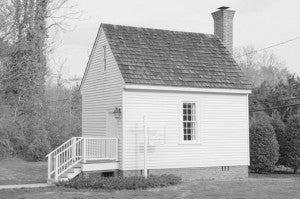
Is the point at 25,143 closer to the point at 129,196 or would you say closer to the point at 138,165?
the point at 138,165

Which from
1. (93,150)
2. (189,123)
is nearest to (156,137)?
(189,123)

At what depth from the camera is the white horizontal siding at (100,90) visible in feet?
63.3

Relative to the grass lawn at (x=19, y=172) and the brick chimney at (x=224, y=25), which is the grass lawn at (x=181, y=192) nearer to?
the grass lawn at (x=19, y=172)

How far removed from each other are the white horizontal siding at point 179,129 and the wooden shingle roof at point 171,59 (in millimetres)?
538

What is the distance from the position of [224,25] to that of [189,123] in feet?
18.8

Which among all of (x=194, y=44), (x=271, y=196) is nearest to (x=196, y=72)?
(x=194, y=44)

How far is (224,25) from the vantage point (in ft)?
76.4

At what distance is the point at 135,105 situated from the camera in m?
18.8

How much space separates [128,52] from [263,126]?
25.2 feet

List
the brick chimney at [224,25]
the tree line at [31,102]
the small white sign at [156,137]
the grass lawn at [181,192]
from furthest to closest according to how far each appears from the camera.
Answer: the tree line at [31,102], the brick chimney at [224,25], the small white sign at [156,137], the grass lawn at [181,192]

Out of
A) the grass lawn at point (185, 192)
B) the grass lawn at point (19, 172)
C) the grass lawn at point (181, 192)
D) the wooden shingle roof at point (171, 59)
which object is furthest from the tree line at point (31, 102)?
the grass lawn at point (181, 192)

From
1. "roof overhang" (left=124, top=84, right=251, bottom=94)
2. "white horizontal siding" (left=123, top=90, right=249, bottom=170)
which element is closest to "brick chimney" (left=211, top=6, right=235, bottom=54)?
"roof overhang" (left=124, top=84, right=251, bottom=94)

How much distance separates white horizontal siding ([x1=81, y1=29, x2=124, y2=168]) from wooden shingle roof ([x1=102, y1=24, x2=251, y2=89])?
514mm

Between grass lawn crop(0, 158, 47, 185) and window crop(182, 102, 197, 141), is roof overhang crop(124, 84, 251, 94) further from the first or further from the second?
grass lawn crop(0, 158, 47, 185)
